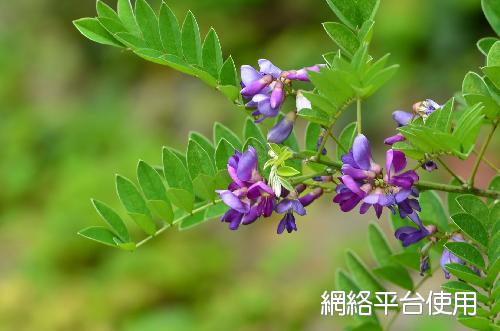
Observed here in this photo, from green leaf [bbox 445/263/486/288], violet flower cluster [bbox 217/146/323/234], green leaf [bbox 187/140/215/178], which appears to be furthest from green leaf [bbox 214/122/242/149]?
green leaf [bbox 445/263/486/288]

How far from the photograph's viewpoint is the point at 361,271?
109 centimetres

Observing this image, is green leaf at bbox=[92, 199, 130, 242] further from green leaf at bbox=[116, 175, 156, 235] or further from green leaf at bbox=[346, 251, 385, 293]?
green leaf at bbox=[346, 251, 385, 293]

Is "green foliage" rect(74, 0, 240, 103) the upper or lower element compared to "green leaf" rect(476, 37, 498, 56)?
upper

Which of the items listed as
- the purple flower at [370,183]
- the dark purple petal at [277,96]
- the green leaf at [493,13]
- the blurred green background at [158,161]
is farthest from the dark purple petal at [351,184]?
the blurred green background at [158,161]

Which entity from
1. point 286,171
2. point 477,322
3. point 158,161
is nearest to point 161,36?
point 286,171

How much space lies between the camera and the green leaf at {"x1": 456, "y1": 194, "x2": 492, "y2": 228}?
2.67 ft

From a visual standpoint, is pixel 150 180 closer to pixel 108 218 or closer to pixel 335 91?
pixel 108 218

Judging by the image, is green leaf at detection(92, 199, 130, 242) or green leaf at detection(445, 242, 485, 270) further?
green leaf at detection(92, 199, 130, 242)

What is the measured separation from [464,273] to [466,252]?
25 millimetres

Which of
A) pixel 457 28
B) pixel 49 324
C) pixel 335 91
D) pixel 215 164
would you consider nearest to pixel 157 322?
pixel 49 324

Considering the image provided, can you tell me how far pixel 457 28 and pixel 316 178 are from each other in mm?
3352

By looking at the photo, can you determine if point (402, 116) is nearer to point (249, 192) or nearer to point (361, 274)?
point (249, 192)

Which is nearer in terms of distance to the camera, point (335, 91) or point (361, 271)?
point (335, 91)

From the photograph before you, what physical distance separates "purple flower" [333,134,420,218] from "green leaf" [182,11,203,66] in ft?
0.77
